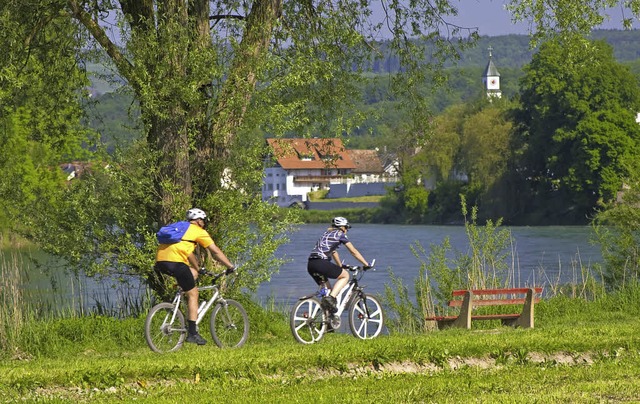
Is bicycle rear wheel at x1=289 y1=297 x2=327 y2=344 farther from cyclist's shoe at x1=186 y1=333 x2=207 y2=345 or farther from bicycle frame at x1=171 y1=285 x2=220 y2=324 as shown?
cyclist's shoe at x1=186 y1=333 x2=207 y2=345

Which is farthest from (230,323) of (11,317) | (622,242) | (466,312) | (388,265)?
(388,265)

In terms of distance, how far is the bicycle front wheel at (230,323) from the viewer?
14484mm

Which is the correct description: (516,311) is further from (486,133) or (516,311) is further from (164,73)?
(486,133)

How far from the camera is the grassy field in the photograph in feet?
34.2

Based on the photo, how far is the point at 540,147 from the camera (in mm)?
82250

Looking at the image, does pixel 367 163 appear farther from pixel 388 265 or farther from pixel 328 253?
pixel 328 253

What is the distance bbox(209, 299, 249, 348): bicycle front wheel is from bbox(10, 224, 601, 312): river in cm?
374

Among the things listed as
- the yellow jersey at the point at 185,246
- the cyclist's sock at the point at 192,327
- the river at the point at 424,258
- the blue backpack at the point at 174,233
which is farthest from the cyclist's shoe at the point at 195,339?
the river at the point at 424,258

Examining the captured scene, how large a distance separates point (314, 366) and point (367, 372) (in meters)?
0.63

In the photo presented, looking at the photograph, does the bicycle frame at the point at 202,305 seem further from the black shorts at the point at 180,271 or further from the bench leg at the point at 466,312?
the bench leg at the point at 466,312

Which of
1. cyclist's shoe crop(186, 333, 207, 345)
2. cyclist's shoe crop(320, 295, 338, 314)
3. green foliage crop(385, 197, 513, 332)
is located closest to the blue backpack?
cyclist's shoe crop(186, 333, 207, 345)

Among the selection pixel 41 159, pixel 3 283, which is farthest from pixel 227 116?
pixel 41 159

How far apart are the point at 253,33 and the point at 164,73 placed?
201cm

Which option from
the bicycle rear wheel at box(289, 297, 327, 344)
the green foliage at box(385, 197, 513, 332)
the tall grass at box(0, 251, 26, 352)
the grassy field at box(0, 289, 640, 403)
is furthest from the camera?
the green foliage at box(385, 197, 513, 332)
